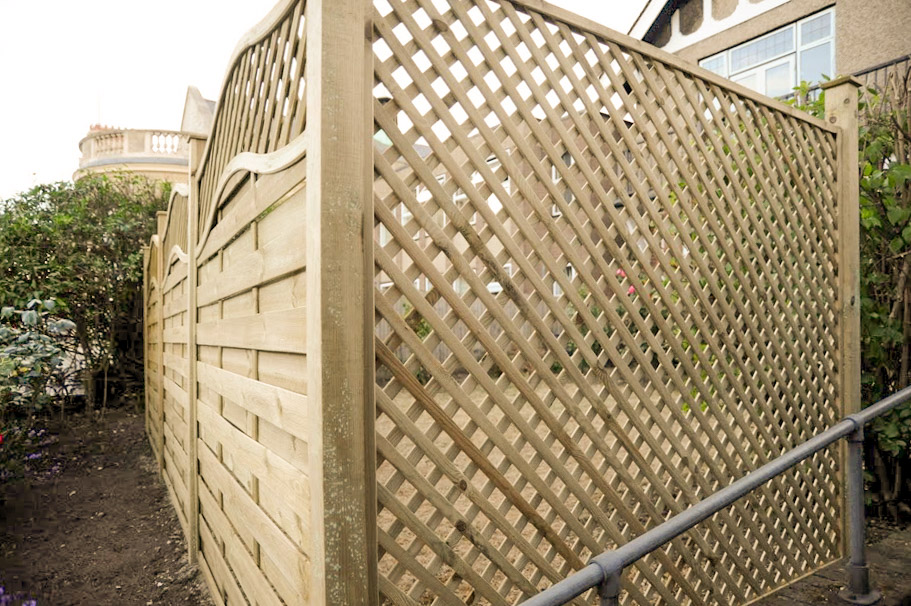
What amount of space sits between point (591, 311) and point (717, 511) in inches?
30.4

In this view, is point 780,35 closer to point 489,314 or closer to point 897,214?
point 897,214

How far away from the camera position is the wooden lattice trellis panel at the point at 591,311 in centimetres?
156

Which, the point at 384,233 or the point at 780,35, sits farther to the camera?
the point at 384,233

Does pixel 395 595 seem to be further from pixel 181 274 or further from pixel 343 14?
pixel 181 274

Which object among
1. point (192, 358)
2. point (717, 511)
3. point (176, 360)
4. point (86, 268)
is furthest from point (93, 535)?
point (86, 268)

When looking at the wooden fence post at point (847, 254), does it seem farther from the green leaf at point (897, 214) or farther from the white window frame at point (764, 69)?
the white window frame at point (764, 69)

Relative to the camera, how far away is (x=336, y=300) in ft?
4.03

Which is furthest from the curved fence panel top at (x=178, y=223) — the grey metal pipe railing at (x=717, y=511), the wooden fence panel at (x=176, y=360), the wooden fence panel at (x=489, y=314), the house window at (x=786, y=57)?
the house window at (x=786, y=57)

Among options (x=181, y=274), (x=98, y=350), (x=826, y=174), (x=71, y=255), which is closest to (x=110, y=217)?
(x=71, y=255)

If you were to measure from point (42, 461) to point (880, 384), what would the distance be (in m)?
6.52

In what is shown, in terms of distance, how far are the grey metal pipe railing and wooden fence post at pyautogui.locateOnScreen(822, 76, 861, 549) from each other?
0.68m

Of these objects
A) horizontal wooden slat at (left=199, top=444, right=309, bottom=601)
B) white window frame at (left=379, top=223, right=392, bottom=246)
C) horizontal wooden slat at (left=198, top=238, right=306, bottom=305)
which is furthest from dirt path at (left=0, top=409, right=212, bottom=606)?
white window frame at (left=379, top=223, right=392, bottom=246)

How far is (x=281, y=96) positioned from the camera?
1582 millimetres

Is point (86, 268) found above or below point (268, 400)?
above
